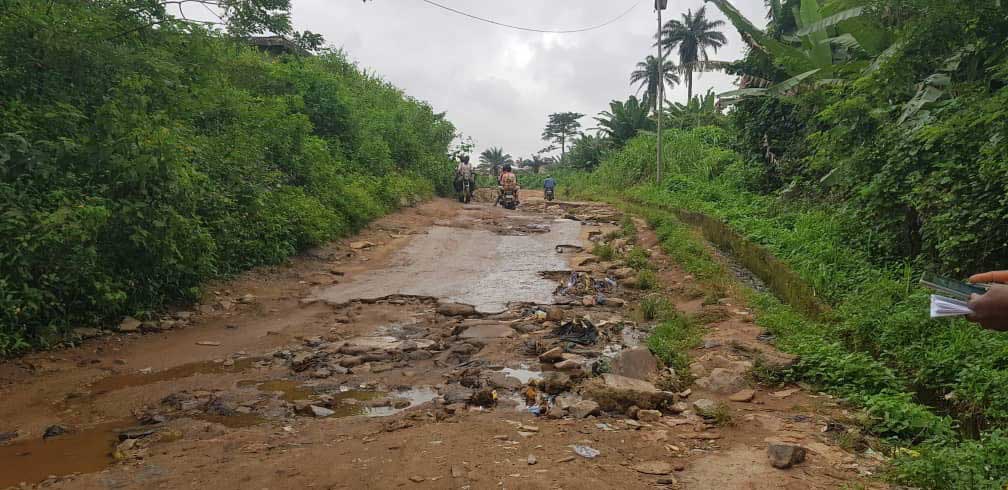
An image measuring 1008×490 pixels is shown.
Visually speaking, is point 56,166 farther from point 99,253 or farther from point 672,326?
point 672,326

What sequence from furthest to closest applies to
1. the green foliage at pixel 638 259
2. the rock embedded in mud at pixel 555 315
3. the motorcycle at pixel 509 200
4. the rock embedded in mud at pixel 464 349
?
1. the motorcycle at pixel 509 200
2. the green foliage at pixel 638 259
3. the rock embedded in mud at pixel 555 315
4. the rock embedded in mud at pixel 464 349

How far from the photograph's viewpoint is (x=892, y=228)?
7312mm

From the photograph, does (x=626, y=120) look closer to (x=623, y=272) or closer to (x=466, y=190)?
(x=466, y=190)

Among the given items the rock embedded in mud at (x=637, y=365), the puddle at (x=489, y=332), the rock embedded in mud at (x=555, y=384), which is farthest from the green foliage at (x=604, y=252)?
the rock embedded in mud at (x=555, y=384)

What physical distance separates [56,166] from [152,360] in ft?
6.33

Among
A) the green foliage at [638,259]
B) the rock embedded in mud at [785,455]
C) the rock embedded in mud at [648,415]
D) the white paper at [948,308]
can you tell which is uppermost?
the white paper at [948,308]

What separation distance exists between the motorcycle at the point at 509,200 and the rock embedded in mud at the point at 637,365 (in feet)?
48.5

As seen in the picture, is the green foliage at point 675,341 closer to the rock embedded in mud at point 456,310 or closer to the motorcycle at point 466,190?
the rock embedded in mud at point 456,310

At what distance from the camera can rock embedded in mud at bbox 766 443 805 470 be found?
331 centimetres

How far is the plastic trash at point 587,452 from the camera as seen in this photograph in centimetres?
347

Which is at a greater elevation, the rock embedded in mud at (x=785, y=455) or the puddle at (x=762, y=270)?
the puddle at (x=762, y=270)

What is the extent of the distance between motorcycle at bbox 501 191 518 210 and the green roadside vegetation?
6.68 metres

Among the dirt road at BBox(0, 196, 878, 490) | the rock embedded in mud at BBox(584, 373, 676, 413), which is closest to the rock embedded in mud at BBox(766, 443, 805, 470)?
the dirt road at BBox(0, 196, 878, 490)

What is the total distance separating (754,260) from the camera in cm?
948
